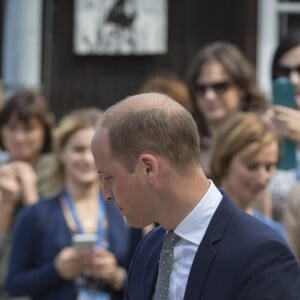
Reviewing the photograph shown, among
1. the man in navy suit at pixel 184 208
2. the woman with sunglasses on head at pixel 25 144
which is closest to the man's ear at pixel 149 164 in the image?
the man in navy suit at pixel 184 208

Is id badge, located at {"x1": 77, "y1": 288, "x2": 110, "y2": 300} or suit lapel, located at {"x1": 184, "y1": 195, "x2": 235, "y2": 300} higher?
suit lapel, located at {"x1": 184, "y1": 195, "x2": 235, "y2": 300}

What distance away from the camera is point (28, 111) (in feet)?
18.6

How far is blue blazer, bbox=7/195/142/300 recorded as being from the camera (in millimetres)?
4836

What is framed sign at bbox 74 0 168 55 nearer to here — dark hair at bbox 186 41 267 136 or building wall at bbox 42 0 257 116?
building wall at bbox 42 0 257 116

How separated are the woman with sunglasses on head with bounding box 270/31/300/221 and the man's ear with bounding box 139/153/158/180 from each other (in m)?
2.12

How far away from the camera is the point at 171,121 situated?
2.55m

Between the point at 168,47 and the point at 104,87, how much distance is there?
71 cm

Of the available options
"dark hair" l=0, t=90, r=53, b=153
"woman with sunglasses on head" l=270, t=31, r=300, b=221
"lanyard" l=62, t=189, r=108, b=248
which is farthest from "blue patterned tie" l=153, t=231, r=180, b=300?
"dark hair" l=0, t=90, r=53, b=153

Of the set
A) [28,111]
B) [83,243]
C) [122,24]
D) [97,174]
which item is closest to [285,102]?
[97,174]

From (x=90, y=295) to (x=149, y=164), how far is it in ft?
7.79

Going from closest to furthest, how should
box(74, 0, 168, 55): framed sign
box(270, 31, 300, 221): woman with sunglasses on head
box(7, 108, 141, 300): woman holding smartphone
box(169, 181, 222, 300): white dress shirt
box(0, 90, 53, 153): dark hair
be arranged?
box(169, 181, 222, 300): white dress shirt, box(270, 31, 300, 221): woman with sunglasses on head, box(7, 108, 141, 300): woman holding smartphone, box(0, 90, 53, 153): dark hair, box(74, 0, 168, 55): framed sign

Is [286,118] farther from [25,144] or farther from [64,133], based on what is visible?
[25,144]

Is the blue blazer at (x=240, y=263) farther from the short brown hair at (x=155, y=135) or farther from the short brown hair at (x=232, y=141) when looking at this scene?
the short brown hair at (x=232, y=141)

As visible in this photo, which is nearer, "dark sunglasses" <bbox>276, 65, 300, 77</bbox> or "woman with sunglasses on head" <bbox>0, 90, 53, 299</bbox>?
"dark sunglasses" <bbox>276, 65, 300, 77</bbox>
